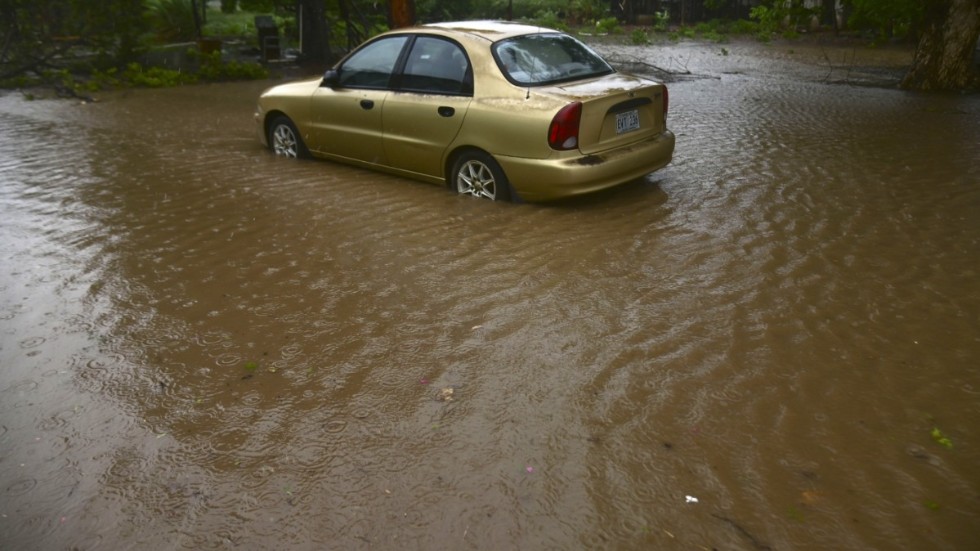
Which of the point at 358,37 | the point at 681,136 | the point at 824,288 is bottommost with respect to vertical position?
the point at 824,288

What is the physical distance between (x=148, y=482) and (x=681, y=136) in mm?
8224

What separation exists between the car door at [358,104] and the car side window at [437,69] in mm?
211

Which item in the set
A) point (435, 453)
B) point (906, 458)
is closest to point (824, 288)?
point (906, 458)

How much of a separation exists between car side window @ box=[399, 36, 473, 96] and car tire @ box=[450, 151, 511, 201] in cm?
59

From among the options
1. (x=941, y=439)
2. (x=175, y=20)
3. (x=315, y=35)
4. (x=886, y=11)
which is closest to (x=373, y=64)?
(x=941, y=439)

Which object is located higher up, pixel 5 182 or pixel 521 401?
pixel 5 182

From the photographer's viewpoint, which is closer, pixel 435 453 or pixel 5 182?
pixel 435 453

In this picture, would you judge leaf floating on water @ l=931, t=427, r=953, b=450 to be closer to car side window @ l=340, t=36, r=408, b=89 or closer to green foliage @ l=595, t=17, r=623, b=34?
car side window @ l=340, t=36, r=408, b=89

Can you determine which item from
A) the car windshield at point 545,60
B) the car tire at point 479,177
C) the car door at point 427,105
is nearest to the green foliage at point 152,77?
the car door at point 427,105

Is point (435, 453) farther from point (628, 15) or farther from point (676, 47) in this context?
point (628, 15)

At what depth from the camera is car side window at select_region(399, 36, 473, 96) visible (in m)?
7.46

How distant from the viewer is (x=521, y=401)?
13.5 feet

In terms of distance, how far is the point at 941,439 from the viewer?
3703mm

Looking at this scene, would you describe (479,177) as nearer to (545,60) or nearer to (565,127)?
(565,127)
